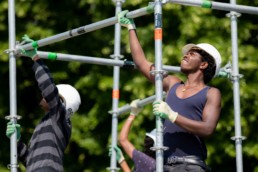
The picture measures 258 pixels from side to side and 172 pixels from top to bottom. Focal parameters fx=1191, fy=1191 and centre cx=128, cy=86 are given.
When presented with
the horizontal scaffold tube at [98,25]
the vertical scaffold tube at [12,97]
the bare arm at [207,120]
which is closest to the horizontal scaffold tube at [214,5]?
the horizontal scaffold tube at [98,25]

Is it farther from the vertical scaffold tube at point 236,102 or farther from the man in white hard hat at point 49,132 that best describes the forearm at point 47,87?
the vertical scaffold tube at point 236,102

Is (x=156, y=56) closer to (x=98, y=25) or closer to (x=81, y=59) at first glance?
(x=98, y=25)

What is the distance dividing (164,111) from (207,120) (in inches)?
16.3

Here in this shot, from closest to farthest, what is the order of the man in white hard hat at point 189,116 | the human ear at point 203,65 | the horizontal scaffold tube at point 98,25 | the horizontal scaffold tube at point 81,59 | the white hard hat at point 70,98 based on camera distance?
the man in white hard hat at point 189,116 < the human ear at point 203,65 < the horizontal scaffold tube at point 98,25 < the white hard hat at point 70,98 < the horizontal scaffold tube at point 81,59

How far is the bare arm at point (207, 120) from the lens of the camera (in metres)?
9.32

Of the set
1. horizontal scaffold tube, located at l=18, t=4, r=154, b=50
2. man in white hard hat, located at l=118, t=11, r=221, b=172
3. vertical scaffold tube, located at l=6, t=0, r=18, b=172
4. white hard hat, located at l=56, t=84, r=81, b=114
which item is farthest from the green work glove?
vertical scaffold tube, located at l=6, t=0, r=18, b=172

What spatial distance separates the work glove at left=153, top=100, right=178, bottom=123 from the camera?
9250mm

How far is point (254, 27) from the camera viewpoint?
55.6ft

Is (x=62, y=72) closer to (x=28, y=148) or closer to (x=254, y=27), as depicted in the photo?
(x=254, y=27)

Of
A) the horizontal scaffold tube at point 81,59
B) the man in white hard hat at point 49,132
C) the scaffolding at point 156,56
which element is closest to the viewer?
the scaffolding at point 156,56

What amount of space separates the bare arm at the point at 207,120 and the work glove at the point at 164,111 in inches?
1.6

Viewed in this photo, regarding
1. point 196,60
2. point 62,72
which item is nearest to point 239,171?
point 196,60

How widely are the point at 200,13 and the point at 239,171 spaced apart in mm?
5176

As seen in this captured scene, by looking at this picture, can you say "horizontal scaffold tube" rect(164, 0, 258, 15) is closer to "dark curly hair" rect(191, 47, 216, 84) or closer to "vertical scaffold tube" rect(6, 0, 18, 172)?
"dark curly hair" rect(191, 47, 216, 84)
